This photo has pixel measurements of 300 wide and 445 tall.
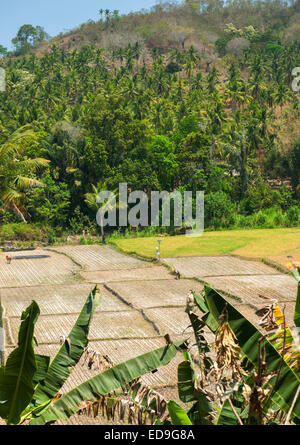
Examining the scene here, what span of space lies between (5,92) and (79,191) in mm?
18719

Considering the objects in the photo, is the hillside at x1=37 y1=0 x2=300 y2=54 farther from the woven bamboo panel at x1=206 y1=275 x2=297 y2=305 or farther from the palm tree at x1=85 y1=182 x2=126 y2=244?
the woven bamboo panel at x1=206 y1=275 x2=297 y2=305

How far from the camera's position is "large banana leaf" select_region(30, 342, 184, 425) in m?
5.03

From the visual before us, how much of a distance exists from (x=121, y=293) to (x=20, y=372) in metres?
13.4

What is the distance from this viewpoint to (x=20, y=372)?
4.71m

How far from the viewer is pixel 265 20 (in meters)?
89.8

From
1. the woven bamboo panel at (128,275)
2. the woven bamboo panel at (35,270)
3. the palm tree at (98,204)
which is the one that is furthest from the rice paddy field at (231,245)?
the woven bamboo panel at (35,270)

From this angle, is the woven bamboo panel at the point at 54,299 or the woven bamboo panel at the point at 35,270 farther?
the woven bamboo panel at the point at 35,270

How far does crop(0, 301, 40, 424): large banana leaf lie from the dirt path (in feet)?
14.8

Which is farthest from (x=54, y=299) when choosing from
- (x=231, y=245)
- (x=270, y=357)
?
(x=270, y=357)

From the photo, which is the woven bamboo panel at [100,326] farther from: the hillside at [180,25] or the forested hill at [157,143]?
the hillside at [180,25]

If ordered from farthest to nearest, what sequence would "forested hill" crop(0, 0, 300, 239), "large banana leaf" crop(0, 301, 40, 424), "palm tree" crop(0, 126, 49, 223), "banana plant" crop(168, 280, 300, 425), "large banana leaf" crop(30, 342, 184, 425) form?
"forested hill" crop(0, 0, 300, 239), "palm tree" crop(0, 126, 49, 223), "large banana leaf" crop(30, 342, 184, 425), "large banana leaf" crop(0, 301, 40, 424), "banana plant" crop(168, 280, 300, 425)

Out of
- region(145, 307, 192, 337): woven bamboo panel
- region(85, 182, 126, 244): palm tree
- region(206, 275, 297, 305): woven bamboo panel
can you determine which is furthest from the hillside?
region(145, 307, 192, 337): woven bamboo panel

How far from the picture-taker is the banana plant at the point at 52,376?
4707 mm

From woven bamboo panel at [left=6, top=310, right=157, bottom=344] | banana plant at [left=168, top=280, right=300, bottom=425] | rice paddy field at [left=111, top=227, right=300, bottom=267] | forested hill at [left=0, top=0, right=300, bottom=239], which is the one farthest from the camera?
forested hill at [left=0, top=0, right=300, bottom=239]
